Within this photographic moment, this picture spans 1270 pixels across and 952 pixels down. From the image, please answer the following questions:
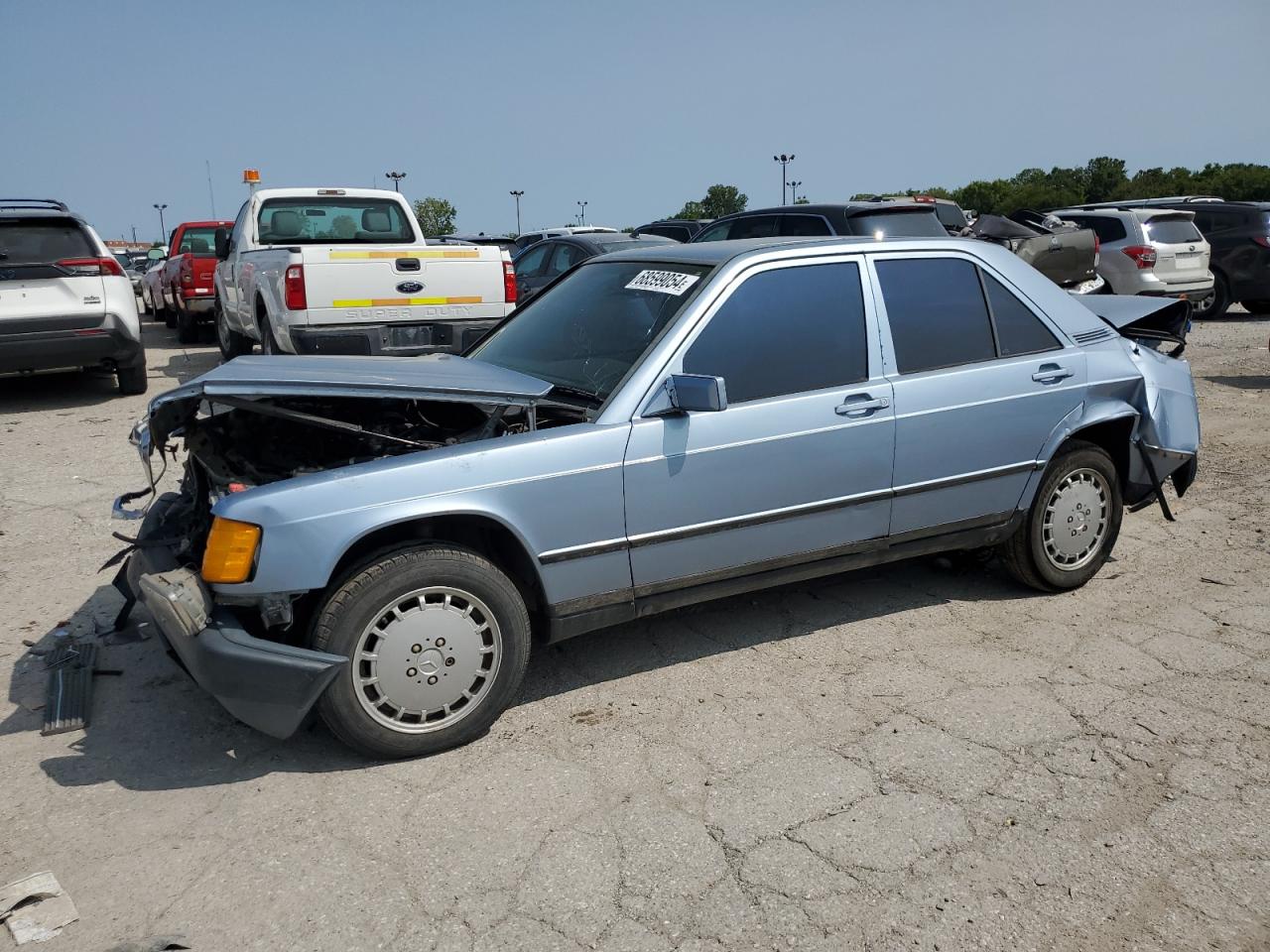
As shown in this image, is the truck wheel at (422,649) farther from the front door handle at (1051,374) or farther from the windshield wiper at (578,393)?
the front door handle at (1051,374)

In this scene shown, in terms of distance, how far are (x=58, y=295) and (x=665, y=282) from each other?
25.2ft

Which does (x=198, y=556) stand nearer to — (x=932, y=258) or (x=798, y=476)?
(x=798, y=476)

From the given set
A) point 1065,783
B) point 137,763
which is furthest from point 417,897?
point 1065,783

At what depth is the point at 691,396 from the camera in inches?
148

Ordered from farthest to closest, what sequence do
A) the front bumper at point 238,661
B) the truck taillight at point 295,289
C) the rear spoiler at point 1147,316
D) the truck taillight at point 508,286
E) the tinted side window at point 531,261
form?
1. the tinted side window at point 531,261
2. the truck taillight at point 508,286
3. the truck taillight at point 295,289
4. the rear spoiler at point 1147,316
5. the front bumper at point 238,661

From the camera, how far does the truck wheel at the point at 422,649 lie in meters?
3.42

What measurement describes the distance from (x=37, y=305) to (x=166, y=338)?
8435mm

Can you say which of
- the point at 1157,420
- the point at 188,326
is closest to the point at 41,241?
the point at 188,326

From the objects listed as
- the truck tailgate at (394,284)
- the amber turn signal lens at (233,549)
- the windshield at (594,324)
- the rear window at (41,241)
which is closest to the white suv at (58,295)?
the rear window at (41,241)

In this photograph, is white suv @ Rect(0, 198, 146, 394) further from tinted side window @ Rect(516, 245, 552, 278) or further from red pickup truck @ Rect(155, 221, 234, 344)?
tinted side window @ Rect(516, 245, 552, 278)

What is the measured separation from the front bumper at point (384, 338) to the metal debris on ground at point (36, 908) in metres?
5.71

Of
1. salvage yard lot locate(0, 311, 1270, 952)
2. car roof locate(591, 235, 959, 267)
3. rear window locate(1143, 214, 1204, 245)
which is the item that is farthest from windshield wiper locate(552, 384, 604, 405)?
rear window locate(1143, 214, 1204, 245)

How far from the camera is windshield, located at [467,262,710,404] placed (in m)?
4.14

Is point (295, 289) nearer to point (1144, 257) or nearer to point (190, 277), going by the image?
point (190, 277)
